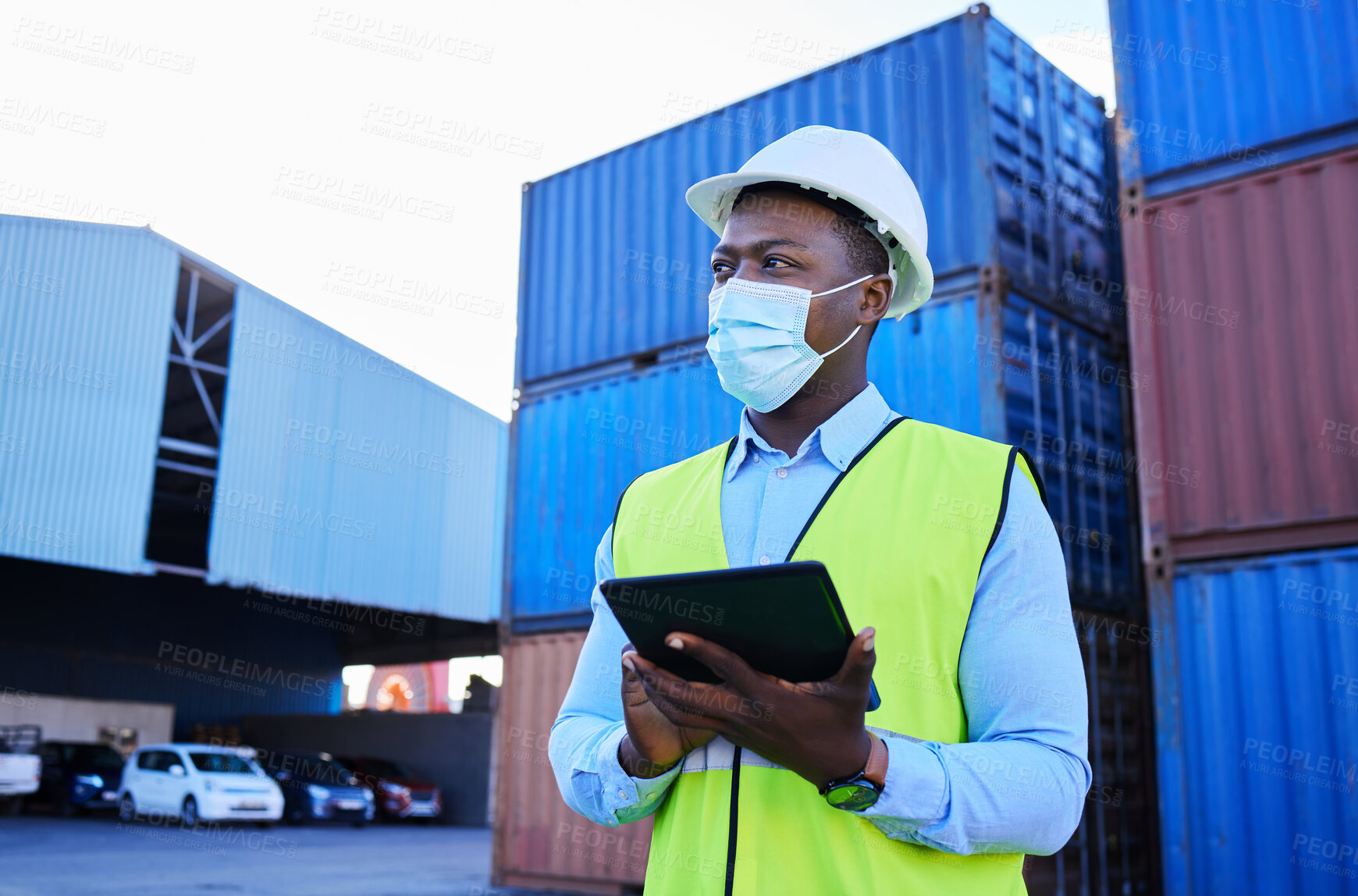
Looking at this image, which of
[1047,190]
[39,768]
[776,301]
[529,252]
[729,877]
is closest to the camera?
[729,877]

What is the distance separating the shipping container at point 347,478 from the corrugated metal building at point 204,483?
0.13ft

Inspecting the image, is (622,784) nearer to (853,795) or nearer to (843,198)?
(853,795)

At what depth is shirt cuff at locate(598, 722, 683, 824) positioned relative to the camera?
1.61 meters

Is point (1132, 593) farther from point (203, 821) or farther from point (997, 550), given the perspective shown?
point (203, 821)

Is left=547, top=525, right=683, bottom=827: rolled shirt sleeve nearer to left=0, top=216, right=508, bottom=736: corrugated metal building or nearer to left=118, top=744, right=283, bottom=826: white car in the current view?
left=0, top=216, right=508, bottom=736: corrugated metal building

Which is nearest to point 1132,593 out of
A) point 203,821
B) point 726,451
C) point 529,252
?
point 529,252

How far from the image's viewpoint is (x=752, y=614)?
1.28 m

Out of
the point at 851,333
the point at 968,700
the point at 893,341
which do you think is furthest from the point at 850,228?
the point at 893,341

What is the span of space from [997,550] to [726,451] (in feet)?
1.83

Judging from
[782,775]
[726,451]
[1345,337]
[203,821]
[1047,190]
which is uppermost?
[1047,190]

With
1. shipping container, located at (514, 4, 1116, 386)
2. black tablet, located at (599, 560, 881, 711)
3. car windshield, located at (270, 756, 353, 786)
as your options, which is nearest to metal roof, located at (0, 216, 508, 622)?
car windshield, located at (270, 756, 353, 786)

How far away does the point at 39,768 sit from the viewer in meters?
21.0

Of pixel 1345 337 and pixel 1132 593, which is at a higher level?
pixel 1345 337

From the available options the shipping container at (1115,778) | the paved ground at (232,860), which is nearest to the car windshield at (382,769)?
the paved ground at (232,860)
